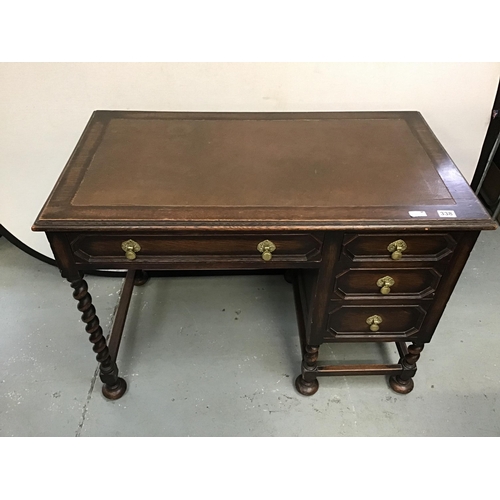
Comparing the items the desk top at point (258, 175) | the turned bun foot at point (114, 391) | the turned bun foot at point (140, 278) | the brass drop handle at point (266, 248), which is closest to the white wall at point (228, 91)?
the desk top at point (258, 175)

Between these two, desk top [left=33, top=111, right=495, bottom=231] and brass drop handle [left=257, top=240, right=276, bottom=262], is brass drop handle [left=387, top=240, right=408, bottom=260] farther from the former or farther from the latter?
brass drop handle [left=257, top=240, right=276, bottom=262]

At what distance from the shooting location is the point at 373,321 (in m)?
1.34

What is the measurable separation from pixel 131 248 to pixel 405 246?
0.74 metres

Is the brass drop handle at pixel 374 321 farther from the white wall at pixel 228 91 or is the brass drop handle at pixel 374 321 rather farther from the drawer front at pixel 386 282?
the white wall at pixel 228 91

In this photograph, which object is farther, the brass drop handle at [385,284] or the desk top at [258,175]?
the brass drop handle at [385,284]

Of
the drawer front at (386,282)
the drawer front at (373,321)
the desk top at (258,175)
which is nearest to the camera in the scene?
the desk top at (258,175)

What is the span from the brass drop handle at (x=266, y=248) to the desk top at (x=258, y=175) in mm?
77

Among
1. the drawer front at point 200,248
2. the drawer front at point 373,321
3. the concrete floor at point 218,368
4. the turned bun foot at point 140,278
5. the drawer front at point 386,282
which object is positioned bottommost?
the concrete floor at point 218,368

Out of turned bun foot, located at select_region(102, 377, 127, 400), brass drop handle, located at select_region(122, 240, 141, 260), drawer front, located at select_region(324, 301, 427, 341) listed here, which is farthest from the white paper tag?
turned bun foot, located at select_region(102, 377, 127, 400)

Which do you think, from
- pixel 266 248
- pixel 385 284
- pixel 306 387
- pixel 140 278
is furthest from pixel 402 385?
pixel 140 278

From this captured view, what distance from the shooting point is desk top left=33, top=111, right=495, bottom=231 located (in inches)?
41.8

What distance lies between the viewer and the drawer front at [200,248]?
110 cm

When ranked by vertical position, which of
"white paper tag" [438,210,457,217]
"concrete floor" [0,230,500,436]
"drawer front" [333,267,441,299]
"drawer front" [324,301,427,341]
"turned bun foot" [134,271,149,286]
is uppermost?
"white paper tag" [438,210,457,217]

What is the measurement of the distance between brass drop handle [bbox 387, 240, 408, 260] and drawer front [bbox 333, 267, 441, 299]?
7 cm
